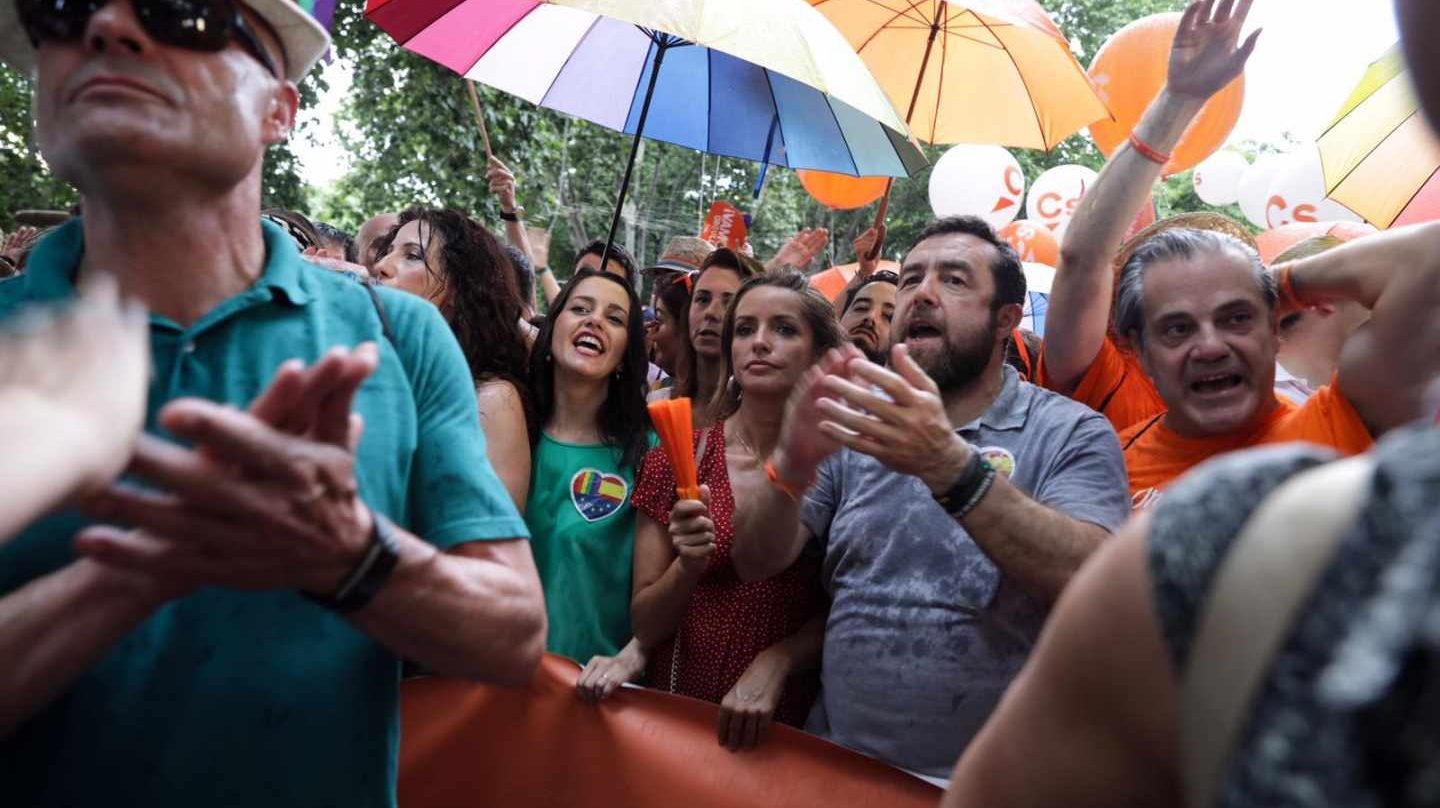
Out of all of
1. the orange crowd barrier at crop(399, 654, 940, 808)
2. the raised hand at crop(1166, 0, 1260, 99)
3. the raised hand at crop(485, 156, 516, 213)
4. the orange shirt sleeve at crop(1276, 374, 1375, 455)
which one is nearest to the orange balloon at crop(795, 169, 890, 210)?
the raised hand at crop(485, 156, 516, 213)

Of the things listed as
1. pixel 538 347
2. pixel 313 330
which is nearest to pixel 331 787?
pixel 313 330

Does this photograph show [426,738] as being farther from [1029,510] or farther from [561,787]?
[1029,510]

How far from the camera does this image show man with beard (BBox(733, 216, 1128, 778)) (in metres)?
2.26

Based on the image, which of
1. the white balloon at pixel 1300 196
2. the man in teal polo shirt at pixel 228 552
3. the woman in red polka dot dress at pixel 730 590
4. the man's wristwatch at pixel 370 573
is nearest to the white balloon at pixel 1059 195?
the white balloon at pixel 1300 196

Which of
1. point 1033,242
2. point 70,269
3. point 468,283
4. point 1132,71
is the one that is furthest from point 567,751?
point 1033,242

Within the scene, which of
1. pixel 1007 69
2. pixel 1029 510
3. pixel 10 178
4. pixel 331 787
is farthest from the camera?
pixel 10 178

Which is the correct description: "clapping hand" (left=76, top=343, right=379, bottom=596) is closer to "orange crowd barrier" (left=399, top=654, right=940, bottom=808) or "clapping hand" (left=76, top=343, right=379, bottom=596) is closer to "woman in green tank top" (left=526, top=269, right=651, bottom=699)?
"orange crowd barrier" (left=399, top=654, right=940, bottom=808)

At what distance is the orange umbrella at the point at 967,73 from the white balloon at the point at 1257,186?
21.3 ft

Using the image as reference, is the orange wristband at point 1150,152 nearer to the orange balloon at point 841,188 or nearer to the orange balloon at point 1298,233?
the orange balloon at point 1298,233

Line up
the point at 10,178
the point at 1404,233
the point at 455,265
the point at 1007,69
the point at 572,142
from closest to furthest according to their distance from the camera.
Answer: the point at 1404,233 → the point at 455,265 → the point at 1007,69 → the point at 10,178 → the point at 572,142

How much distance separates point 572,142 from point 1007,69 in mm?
11172

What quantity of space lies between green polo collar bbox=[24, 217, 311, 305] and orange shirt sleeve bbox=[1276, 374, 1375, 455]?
7.37 feet

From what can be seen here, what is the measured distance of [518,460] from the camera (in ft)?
10.9

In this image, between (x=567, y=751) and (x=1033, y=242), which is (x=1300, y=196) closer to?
(x=1033, y=242)
